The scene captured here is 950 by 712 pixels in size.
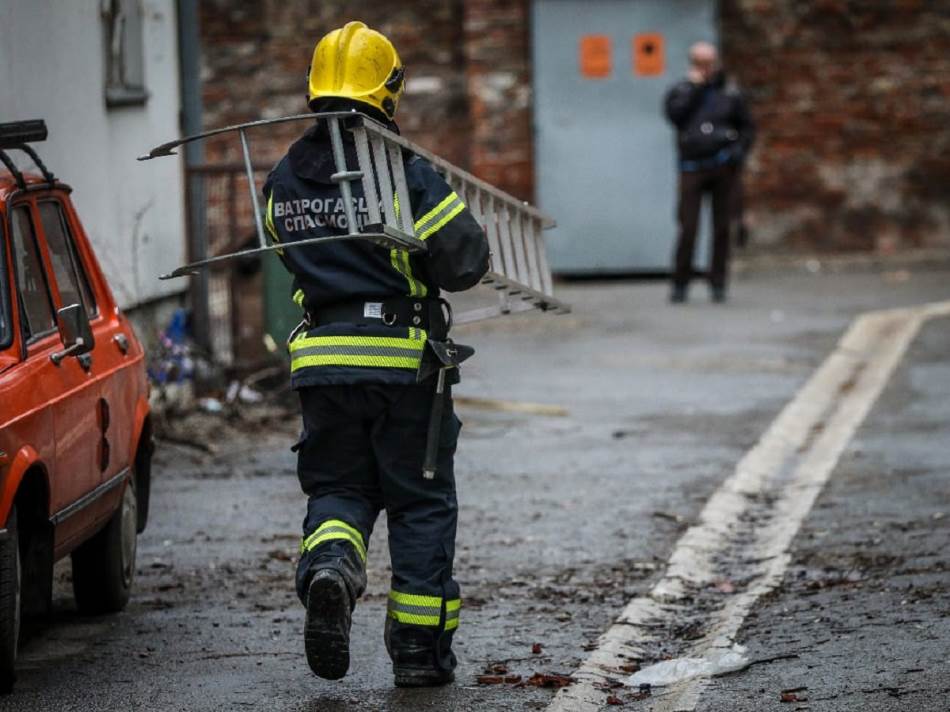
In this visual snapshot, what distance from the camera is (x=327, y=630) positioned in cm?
518

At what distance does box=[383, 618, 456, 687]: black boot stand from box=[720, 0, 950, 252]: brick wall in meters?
13.9

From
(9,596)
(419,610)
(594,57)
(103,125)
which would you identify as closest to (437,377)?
(419,610)

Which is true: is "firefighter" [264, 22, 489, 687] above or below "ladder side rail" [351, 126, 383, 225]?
below

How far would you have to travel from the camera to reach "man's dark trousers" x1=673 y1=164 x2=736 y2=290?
54.7 feet

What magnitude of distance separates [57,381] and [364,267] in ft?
3.65

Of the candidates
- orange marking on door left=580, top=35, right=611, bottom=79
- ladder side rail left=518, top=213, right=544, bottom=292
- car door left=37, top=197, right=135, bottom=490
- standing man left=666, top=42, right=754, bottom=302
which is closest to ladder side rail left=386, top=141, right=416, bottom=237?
ladder side rail left=518, top=213, right=544, bottom=292

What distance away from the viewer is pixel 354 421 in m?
5.56

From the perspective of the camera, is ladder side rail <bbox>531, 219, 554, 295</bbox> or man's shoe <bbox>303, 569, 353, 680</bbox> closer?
man's shoe <bbox>303, 569, 353, 680</bbox>

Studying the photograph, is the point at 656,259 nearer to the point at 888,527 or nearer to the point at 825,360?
the point at 825,360

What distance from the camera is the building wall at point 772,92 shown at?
18.7 meters

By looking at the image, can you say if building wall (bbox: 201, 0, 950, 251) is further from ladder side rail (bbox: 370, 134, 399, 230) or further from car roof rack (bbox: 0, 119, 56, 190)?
ladder side rail (bbox: 370, 134, 399, 230)

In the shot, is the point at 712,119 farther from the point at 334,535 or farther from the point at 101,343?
the point at 334,535

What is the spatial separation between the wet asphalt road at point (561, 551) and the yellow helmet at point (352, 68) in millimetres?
1675

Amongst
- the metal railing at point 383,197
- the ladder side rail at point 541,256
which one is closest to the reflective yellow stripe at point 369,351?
the metal railing at point 383,197
